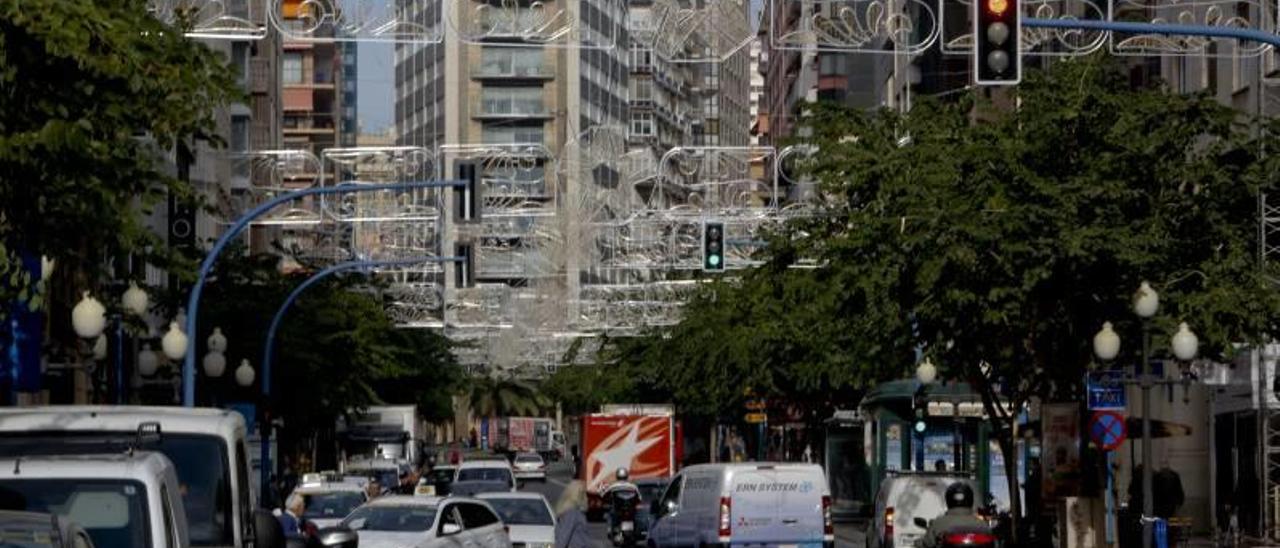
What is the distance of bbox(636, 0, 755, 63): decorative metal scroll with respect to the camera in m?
40.4

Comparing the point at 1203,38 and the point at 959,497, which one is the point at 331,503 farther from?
the point at 1203,38

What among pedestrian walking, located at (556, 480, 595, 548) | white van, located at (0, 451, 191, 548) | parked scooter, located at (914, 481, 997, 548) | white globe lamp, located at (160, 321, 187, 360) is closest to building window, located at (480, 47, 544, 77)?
white globe lamp, located at (160, 321, 187, 360)

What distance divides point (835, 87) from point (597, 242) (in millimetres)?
52128

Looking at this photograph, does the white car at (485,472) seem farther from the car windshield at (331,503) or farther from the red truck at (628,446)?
the car windshield at (331,503)

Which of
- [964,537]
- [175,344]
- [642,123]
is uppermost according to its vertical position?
[642,123]

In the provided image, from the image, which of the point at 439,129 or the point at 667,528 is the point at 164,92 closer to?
the point at 667,528

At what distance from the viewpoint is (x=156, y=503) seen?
A: 15773mm

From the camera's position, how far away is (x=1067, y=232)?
128 feet

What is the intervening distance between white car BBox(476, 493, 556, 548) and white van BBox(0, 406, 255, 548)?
60.8ft

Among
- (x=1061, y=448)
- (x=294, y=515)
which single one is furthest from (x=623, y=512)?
(x=294, y=515)

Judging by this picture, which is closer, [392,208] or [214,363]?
[214,363]

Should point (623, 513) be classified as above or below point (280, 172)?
below

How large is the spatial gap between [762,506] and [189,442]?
2011 cm

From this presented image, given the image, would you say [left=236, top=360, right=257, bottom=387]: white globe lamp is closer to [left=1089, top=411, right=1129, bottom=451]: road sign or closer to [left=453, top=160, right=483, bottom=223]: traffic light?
[left=453, top=160, right=483, bottom=223]: traffic light
